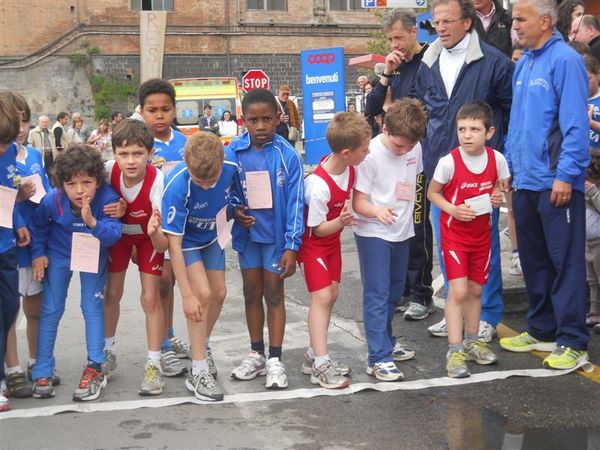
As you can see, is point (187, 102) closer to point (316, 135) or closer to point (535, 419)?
point (316, 135)

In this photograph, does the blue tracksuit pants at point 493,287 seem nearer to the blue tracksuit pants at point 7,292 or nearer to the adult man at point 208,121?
the blue tracksuit pants at point 7,292

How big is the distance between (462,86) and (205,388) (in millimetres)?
2769

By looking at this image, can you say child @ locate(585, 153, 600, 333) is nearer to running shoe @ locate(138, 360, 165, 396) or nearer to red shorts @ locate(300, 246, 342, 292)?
red shorts @ locate(300, 246, 342, 292)

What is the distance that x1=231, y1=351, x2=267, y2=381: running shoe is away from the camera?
5953 mm

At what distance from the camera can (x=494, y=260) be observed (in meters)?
6.67

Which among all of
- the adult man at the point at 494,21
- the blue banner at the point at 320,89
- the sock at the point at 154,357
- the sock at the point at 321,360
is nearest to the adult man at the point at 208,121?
the blue banner at the point at 320,89

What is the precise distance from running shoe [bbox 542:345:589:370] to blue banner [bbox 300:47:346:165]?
14.8m

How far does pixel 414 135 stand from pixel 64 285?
7.83ft

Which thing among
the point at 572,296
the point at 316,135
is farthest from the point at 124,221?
the point at 316,135

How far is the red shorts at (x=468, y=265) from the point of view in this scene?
6.09 meters

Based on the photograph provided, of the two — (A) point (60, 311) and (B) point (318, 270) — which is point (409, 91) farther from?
(A) point (60, 311)

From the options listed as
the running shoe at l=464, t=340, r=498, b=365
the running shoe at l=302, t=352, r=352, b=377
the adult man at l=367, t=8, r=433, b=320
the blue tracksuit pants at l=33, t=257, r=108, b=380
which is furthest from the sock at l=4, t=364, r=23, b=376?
the adult man at l=367, t=8, r=433, b=320

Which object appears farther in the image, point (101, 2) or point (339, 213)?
point (101, 2)

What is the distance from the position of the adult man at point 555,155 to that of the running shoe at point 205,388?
210cm
